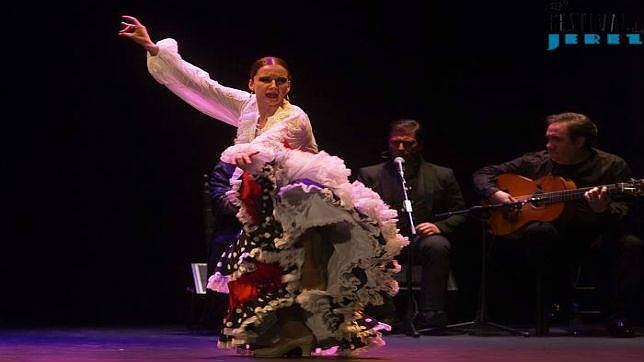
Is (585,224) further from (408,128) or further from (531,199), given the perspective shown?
(408,128)

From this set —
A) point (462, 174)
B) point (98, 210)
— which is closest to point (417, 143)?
point (462, 174)

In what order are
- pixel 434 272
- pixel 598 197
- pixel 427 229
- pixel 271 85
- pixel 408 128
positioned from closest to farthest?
pixel 271 85
pixel 598 197
pixel 434 272
pixel 427 229
pixel 408 128

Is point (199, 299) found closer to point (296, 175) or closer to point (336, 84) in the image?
point (336, 84)

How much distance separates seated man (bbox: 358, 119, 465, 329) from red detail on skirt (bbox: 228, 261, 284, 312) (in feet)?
6.19

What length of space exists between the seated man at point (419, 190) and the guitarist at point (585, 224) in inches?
12.2

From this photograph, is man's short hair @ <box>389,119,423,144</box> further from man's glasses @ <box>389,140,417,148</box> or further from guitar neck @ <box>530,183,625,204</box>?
guitar neck @ <box>530,183,625,204</box>

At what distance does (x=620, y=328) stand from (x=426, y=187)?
4.45ft

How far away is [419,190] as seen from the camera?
6559 mm

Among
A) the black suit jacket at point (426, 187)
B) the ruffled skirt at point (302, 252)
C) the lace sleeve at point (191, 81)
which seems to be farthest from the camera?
the black suit jacket at point (426, 187)

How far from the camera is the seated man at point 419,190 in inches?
247

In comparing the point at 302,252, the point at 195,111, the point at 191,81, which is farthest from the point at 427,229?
the point at 302,252

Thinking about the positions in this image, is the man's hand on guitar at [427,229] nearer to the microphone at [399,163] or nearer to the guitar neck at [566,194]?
the microphone at [399,163]

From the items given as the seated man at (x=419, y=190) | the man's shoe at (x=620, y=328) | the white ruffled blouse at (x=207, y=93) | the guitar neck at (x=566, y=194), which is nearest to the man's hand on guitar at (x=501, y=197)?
the guitar neck at (x=566, y=194)

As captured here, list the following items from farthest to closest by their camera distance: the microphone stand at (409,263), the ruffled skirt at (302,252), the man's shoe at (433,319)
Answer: the man's shoe at (433,319) < the microphone stand at (409,263) < the ruffled skirt at (302,252)
